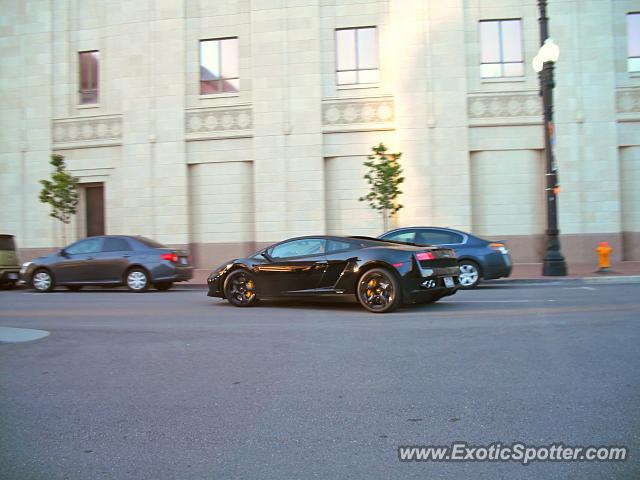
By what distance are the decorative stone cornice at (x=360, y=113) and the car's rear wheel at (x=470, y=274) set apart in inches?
362

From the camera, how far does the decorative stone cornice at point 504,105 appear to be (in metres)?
21.0

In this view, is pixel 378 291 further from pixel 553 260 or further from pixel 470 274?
pixel 553 260

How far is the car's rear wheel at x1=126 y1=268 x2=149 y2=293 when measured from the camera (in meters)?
14.6

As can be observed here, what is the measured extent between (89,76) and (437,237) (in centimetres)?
1768

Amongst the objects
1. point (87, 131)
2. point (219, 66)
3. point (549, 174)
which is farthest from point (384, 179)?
point (87, 131)

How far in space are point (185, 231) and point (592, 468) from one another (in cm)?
2068

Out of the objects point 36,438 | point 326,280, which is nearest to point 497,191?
point 326,280

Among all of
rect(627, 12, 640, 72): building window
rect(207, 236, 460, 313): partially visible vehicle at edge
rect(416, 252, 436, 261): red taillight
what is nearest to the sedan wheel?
rect(207, 236, 460, 313): partially visible vehicle at edge

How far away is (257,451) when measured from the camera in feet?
11.9

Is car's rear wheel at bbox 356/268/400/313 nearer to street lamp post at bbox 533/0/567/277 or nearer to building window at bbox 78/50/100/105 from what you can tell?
street lamp post at bbox 533/0/567/277

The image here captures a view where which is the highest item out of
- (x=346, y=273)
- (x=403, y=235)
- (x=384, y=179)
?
(x=384, y=179)

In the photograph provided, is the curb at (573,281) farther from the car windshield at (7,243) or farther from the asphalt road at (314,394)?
the car windshield at (7,243)

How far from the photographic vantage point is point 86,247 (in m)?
15.0

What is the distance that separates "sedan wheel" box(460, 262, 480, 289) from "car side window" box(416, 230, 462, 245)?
26.1 inches
